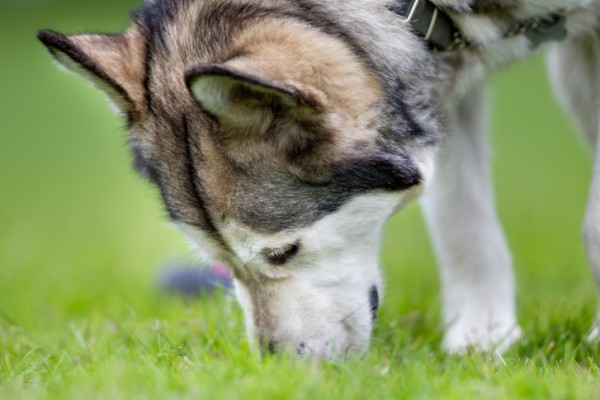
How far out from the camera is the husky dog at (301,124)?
294 centimetres

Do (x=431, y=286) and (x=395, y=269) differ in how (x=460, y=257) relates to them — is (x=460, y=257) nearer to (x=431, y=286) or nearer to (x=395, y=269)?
(x=431, y=286)

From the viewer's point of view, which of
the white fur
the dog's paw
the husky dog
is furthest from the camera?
the dog's paw

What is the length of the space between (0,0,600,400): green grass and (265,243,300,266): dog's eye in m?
0.31

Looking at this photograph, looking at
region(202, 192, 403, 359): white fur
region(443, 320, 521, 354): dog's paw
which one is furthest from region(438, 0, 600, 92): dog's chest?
region(443, 320, 521, 354): dog's paw

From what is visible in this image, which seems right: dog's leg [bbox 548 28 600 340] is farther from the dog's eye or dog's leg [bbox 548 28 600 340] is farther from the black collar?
the dog's eye

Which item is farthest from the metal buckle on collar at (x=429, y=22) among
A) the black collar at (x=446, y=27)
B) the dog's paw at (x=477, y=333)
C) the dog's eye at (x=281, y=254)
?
the dog's paw at (x=477, y=333)

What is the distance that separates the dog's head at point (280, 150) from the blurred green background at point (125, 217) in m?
0.26

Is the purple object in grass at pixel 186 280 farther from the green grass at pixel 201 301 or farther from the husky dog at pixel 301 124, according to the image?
the husky dog at pixel 301 124

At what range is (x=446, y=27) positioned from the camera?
3.40 metres

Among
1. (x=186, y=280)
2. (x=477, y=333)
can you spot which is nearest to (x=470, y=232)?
(x=477, y=333)

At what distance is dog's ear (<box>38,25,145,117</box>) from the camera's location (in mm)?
3037

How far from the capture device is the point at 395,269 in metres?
5.90

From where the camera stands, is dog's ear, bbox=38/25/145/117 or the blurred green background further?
the blurred green background

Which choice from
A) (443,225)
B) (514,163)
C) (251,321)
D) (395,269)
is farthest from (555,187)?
(251,321)
